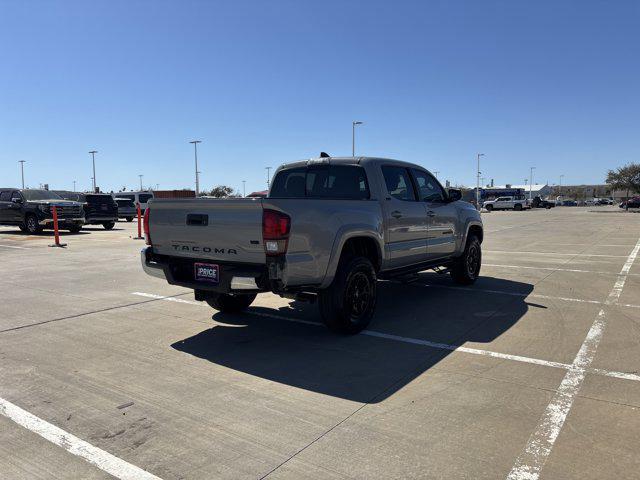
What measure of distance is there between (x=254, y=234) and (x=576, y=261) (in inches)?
384

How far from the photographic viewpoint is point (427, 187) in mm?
7598

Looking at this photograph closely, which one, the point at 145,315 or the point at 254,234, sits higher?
the point at 254,234

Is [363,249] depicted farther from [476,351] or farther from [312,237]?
[476,351]

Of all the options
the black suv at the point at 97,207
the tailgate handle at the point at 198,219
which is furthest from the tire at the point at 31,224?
the tailgate handle at the point at 198,219

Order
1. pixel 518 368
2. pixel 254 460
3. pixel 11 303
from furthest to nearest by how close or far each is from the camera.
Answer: pixel 11 303 < pixel 518 368 < pixel 254 460

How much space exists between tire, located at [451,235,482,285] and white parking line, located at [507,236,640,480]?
9.07 ft

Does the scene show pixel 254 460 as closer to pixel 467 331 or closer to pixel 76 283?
pixel 467 331

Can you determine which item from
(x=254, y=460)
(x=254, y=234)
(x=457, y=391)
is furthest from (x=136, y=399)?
(x=457, y=391)

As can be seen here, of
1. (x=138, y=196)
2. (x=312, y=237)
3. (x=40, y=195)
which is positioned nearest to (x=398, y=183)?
(x=312, y=237)

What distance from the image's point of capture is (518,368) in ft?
15.2

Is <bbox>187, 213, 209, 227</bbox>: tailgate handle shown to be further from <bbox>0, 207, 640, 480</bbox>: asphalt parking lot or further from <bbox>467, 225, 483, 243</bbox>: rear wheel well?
<bbox>467, 225, 483, 243</bbox>: rear wheel well

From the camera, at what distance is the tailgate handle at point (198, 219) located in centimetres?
522

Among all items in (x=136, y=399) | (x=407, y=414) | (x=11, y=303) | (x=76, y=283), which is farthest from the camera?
(x=76, y=283)

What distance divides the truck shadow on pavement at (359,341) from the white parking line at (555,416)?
93 cm
